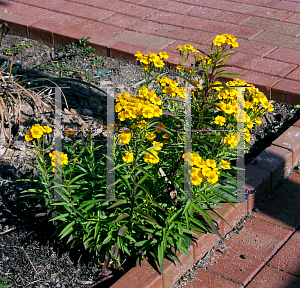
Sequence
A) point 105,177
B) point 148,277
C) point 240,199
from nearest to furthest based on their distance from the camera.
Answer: point 148,277
point 105,177
point 240,199

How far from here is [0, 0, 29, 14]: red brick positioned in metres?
5.18

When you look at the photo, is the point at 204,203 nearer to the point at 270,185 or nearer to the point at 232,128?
the point at 232,128

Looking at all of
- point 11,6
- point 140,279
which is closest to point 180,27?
point 11,6

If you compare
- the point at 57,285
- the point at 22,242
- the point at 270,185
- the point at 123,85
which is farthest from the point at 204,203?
the point at 123,85

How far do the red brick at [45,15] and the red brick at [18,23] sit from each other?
6.6 inches

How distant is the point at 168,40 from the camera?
4.52m

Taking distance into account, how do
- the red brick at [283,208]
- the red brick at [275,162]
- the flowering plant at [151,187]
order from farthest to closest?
the red brick at [275,162] → the red brick at [283,208] → the flowering plant at [151,187]

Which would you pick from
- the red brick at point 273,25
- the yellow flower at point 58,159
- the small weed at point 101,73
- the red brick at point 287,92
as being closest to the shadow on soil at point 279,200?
the red brick at point 287,92

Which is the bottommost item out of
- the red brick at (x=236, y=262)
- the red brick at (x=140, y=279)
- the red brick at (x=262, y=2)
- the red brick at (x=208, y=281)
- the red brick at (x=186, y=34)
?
the red brick at (x=208, y=281)

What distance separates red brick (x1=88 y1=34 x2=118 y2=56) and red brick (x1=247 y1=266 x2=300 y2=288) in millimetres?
2884

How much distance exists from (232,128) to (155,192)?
0.60 m

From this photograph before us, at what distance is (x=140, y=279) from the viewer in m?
2.08

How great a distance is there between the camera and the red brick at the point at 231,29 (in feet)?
15.4

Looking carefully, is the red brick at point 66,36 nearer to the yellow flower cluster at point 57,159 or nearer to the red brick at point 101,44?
the red brick at point 101,44
